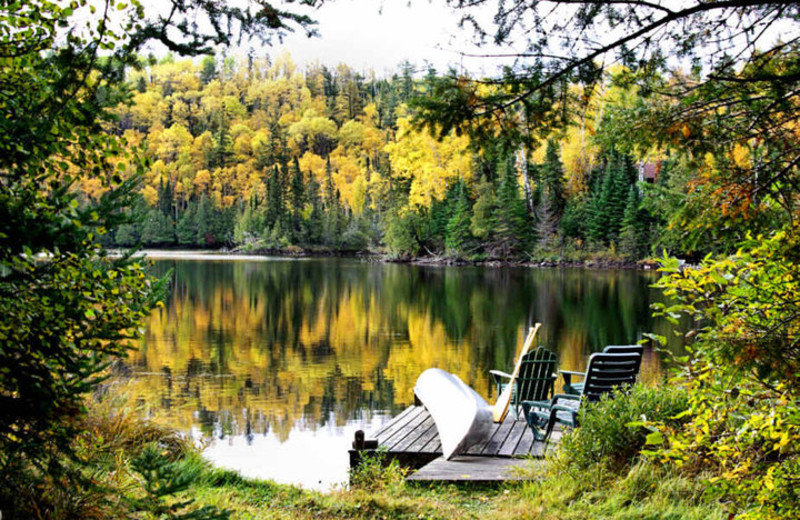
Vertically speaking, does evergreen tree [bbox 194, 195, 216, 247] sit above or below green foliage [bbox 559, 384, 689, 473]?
above

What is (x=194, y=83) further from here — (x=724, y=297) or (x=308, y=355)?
(x=724, y=297)

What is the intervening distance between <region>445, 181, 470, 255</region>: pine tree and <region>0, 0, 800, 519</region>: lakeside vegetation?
136ft

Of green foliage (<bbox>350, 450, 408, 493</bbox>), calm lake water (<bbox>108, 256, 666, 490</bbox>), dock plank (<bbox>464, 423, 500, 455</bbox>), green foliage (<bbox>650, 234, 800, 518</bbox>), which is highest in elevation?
green foliage (<bbox>650, 234, 800, 518</bbox>)

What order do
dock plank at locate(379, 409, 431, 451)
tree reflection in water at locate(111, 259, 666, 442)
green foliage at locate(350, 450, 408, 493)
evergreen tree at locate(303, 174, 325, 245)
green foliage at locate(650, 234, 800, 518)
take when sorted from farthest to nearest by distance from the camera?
evergreen tree at locate(303, 174, 325, 245)
tree reflection in water at locate(111, 259, 666, 442)
dock plank at locate(379, 409, 431, 451)
green foliage at locate(350, 450, 408, 493)
green foliage at locate(650, 234, 800, 518)

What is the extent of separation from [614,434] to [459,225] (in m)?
42.2

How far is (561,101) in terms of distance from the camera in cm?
397

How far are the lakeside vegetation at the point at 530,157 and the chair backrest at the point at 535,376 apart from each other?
7.26 ft

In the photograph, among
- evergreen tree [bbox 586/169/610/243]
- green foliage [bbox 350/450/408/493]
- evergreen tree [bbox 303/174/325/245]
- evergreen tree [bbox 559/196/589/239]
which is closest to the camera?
green foliage [bbox 350/450/408/493]

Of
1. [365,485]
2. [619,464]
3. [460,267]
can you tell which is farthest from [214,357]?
[460,267]

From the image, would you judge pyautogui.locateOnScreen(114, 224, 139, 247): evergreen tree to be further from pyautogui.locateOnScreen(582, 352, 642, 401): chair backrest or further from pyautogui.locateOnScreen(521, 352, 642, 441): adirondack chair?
pyautogui.locateOnScreen(582, 352, 642, 401): chair backrest

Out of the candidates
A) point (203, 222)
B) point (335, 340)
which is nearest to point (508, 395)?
point (335, 340)

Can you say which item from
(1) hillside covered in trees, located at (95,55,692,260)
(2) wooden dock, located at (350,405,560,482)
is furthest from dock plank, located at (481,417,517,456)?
(1) hillside covered in trees, located at (95,55,692,260)

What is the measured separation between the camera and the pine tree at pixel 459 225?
153 ft

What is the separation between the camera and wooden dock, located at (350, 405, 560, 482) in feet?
19.5
